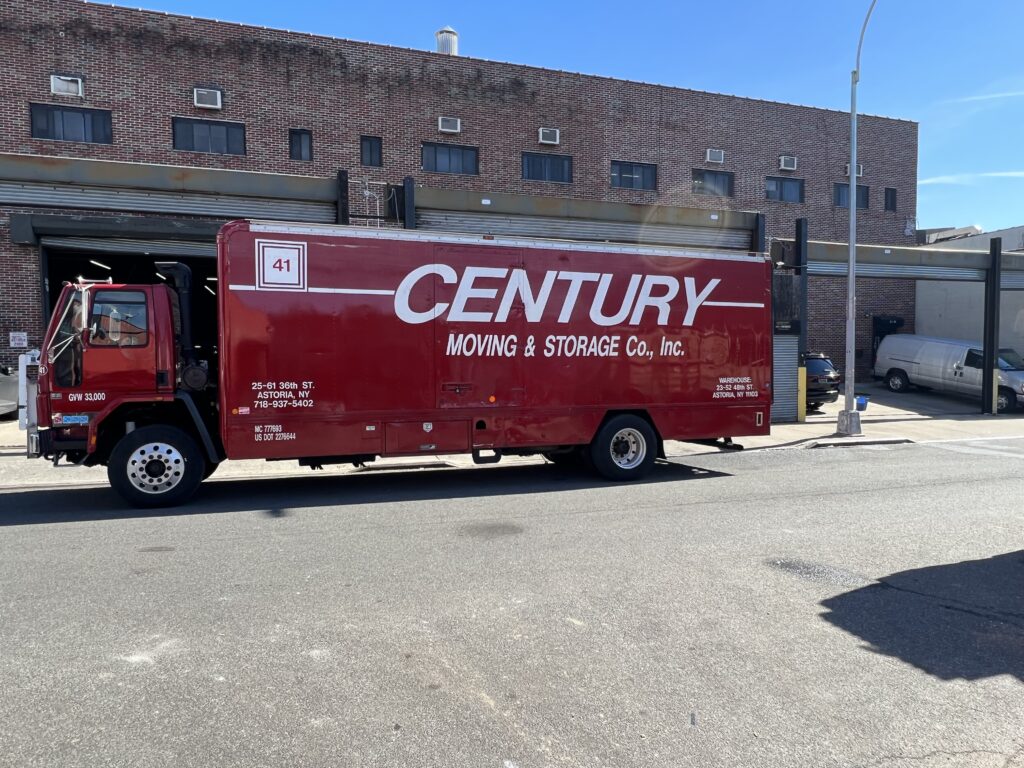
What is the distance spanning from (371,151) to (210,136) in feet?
16.2

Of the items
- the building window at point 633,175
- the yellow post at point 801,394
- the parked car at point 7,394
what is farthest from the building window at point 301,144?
the yellow post at point 801,394

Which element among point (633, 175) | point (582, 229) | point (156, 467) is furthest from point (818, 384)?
point (156, 467)

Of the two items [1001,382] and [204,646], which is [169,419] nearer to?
[204,646]

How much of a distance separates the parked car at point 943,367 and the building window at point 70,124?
26853mm

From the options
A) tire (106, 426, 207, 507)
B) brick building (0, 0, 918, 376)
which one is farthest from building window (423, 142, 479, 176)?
tire (106, 426, 207, 507)

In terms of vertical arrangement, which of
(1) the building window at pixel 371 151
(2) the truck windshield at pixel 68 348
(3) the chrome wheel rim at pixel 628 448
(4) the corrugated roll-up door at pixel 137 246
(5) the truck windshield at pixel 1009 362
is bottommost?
(3) the chrome wheel rim at pixel 628 448

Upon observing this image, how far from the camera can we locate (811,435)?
50.2 ft

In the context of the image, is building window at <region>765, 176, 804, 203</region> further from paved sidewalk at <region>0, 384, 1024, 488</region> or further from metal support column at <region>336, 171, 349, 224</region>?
metal support column at <region>336, 171, 349, 224</region>

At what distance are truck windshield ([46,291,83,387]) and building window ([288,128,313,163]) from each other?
16.0 meters

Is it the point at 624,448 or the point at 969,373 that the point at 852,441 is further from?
the point at 969,373

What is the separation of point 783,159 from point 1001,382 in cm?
1249

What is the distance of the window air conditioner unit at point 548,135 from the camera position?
81.9 feet

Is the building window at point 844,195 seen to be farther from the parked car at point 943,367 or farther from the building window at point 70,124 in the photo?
the building window at point 70,124

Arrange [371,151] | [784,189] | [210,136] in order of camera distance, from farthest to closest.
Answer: [784,189] < [371,151] < [210,136]
